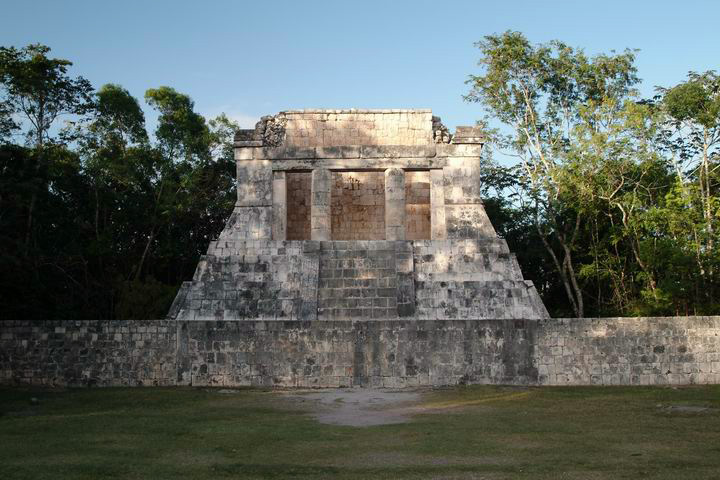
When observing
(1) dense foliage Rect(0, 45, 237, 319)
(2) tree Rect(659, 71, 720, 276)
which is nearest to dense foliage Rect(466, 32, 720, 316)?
(2) tree Rect(659, 71, 720, 276)

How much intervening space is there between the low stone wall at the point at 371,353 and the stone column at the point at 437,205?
12.5 feet

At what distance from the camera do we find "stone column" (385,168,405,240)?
58.5 feet

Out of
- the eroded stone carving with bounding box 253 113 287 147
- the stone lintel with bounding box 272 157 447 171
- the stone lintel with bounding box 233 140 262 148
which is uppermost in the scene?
the eroded stone carving with bounding box 253 113 287 147

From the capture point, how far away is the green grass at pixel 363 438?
23.1 feet

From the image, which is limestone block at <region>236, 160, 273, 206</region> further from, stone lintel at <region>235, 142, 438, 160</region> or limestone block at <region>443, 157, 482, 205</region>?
limestone block at <region>443, 157, 482, 205</region>

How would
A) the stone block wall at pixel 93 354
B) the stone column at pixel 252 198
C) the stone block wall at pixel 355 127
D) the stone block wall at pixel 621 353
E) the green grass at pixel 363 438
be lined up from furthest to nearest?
1. the stone block wall at pixel 355 127
2. the stone column at pixel 252 198
3. the stone block wall at pixel 93 354
4. the stone block wall at pixel 621 353
5. the green grass at pixel 363 438

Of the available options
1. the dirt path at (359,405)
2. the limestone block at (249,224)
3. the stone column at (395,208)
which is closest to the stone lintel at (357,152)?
the stone column at (395,208)

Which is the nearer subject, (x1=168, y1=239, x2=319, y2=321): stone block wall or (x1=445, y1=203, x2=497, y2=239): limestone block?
(x1=168, y1=239, x2=319, y2=321): stone block wall

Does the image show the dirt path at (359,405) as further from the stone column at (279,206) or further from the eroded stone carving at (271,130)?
the eroded stone carving at (271,130)

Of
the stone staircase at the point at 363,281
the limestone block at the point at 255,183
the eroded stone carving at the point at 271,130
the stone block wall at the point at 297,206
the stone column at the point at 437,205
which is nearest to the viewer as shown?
the stone staircase at the point at 363,281

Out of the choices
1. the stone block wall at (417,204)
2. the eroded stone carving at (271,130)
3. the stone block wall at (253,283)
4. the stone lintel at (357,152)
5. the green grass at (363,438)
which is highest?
the eroded stone carving at (271,130)

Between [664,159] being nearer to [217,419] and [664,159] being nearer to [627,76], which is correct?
[627,76]

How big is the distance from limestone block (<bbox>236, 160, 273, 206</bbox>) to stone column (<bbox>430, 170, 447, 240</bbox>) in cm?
343

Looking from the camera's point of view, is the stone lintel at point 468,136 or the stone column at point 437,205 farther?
the stone lintel at point 468,136
